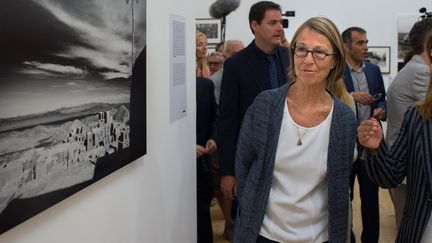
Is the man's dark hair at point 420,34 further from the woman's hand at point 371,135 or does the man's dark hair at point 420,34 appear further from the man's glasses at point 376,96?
the woman's hand at point 371,135

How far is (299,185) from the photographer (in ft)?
5.72

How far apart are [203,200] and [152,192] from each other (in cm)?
128

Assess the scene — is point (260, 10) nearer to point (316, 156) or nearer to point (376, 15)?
point (316, 156)

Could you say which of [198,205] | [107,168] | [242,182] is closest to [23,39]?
[107,168]

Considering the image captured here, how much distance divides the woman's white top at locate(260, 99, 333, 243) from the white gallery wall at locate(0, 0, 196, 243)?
0.64 meters

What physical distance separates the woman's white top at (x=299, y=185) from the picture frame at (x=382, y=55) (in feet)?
19.9

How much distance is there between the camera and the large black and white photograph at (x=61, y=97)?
1.12m

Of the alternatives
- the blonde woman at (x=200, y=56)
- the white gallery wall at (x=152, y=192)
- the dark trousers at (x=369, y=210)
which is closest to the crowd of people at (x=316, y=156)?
the white gallery wall at (x=152, y=192)

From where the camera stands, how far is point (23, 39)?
3.79 feet

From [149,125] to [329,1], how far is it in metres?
5.95

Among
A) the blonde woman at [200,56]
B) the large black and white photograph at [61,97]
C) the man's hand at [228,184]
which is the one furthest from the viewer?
the blonde woman at [200,56]

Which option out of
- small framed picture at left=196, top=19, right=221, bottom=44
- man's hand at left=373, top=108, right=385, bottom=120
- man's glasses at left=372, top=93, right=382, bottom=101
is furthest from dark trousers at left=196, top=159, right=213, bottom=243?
small framed picture at left=196, top=19, right=221, bottom=44

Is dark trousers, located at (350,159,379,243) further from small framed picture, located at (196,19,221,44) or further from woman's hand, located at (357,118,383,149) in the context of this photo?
small framed picture, located at (196,19,221,44)

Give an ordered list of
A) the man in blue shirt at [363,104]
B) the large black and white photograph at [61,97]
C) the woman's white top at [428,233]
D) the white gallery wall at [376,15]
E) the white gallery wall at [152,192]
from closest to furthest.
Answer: the large black and white photograph at [61,97], the white gallery wall at [152,192], the woman's white top at [428,233], the man in blue shirt at [363,104], the white gallery wall at [376,15]
